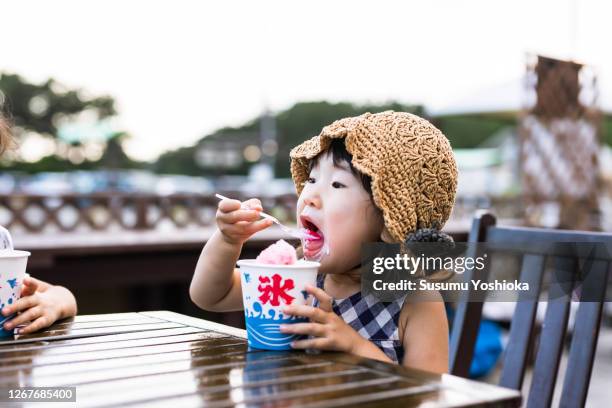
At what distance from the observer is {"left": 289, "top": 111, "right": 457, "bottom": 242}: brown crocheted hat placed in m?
1.22

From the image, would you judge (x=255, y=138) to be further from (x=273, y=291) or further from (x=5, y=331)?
(x=273, y=291)

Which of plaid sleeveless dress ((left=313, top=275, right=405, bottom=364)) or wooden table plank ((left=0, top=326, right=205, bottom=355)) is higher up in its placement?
plaid sleeveless dress ((left=313, top=275, right=405, bottom=364))

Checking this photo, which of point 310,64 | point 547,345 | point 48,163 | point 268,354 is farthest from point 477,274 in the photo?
point 48,163

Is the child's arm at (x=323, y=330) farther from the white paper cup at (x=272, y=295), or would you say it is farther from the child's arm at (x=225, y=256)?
the child's arm at (x=225, y=256)

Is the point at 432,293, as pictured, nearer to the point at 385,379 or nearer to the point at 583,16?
the point at 385,379

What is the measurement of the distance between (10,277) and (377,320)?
62cm

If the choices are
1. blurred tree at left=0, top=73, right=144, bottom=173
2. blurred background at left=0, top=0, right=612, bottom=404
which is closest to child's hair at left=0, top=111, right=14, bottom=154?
blurred background at left=0, top=0, right=612, bottom=404

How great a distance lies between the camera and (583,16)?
948 cm

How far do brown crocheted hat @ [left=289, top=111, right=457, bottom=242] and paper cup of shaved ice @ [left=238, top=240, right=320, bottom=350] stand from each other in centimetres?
24

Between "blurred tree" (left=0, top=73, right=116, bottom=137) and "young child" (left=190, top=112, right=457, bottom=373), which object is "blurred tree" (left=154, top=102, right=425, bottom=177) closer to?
"blurred tree" (left=0, top=73, right=116, bottom=137)

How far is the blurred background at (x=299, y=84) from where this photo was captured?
4.40 metres

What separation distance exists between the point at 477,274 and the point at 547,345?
25 centimetres

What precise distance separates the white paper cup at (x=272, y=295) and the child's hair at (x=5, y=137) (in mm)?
1081

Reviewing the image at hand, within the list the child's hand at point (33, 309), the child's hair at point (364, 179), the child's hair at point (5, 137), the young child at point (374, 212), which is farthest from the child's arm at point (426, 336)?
the child's hair at point (5, 137)
